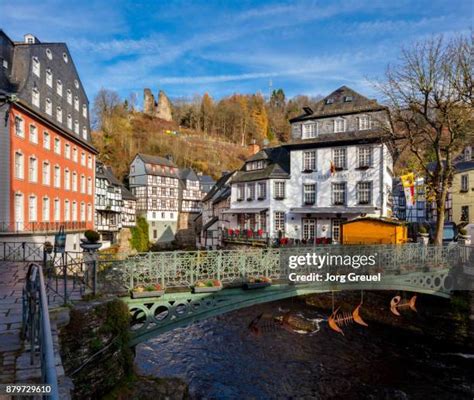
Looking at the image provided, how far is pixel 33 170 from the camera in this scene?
82.9 feet

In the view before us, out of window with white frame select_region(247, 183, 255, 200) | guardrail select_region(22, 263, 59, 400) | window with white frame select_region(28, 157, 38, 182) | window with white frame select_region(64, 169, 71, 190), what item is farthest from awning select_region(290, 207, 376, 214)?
guardrail select_region(22, 263, 59, 400)

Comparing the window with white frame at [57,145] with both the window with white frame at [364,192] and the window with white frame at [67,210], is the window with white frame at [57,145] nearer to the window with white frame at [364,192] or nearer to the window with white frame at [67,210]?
the window with white frame at [67,210]

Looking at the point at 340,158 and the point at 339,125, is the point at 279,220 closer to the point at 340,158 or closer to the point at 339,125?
the point at 340,158

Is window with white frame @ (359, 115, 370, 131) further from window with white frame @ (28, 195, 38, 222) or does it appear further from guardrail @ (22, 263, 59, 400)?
guardrail @ (22, 263, 59, 400)

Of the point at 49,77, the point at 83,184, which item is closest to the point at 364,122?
the point at 49,77

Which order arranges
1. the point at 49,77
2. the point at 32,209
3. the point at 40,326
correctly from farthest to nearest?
the point at 49,77 → the point at 32,209 → the point at 40,326

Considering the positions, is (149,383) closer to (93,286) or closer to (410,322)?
(93,286)

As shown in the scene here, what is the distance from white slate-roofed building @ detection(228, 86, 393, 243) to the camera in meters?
28.6

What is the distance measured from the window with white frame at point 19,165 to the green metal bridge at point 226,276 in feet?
50.3

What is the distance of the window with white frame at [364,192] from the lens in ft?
94.1

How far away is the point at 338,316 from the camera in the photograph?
20016mm

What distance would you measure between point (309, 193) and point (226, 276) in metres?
20.7

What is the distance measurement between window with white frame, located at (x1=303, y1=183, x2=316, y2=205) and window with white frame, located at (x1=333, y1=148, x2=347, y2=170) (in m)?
2.71

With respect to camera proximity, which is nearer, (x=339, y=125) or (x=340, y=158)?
(x=340, y=158)
